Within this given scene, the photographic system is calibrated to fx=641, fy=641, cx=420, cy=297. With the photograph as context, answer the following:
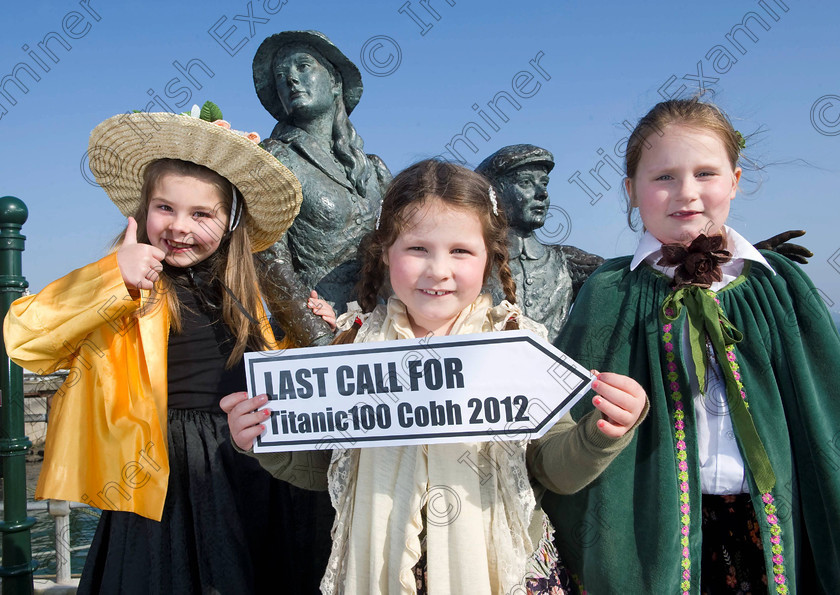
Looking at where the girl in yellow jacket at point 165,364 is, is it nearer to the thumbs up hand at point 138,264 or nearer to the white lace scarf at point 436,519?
the thumbs up hand at point 138,264

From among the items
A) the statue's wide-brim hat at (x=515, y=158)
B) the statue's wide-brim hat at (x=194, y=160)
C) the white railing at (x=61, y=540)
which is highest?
the statue's wide-brim hat at (x=515, y=158)

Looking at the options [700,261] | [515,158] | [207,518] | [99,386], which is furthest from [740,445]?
[515,158]

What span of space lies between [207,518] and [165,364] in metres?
0.52

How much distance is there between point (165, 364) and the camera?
211 centimetres

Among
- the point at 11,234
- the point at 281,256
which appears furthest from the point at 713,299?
the point at 11,234

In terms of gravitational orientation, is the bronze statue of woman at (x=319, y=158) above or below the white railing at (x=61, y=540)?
above

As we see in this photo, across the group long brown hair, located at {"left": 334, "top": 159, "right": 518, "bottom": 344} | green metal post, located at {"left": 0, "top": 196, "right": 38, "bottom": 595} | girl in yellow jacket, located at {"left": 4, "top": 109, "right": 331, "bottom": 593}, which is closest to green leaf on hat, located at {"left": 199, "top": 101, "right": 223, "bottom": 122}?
girl in yellow jacket, located at {"left": 4, "top": 109, "right": 331, "bottom": 593}

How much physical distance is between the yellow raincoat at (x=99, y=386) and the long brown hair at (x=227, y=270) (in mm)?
144

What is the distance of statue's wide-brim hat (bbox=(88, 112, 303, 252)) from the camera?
7.36 feet

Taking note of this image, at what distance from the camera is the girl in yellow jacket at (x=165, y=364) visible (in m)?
1.99

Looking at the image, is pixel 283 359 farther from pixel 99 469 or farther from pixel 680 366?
pixel 680 366

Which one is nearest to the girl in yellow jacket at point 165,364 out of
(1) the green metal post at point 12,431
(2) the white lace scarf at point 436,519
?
(2) the white lace scarf at point 436,519

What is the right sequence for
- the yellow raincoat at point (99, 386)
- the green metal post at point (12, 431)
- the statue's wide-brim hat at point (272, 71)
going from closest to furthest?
the yellow raincoat at point (99, 386)
the green metal post at point (12, 431)
the statue's wide-brim hat at point (272, 71)

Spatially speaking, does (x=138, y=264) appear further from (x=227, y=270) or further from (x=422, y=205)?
(x=422, y=205)
